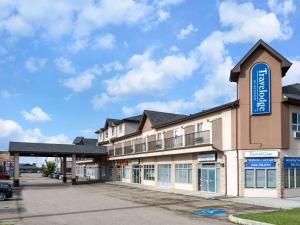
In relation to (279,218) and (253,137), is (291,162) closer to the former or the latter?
(253,137)

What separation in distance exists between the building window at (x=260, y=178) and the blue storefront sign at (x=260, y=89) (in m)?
4.28

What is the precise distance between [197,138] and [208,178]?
12.4 feet

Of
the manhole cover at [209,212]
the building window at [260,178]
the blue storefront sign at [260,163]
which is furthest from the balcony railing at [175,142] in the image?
the manhole cover at [209,212]

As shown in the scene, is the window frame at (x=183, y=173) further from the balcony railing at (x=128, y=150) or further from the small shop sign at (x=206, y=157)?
the balcony railing at (x=128, y=150)

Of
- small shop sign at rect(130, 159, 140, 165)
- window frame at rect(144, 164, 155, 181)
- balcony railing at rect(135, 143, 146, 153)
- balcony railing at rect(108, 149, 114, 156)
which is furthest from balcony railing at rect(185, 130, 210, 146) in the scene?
balcony railing at rect(108, 149, 114, 156)

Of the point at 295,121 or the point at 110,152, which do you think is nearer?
the point at 295,121

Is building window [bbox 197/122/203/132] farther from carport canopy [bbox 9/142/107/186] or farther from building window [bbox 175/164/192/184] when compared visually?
carport canopy [bbox 9/142/107/186]

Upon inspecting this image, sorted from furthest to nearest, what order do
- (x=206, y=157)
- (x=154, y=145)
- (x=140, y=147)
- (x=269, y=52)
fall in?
(x=140, y=147), (x=154, y=145), (x=206, y=157), (x=269, y=52)

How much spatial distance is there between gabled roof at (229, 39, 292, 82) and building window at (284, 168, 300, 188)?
720cm

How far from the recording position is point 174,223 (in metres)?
16.5

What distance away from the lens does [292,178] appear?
29688 millimetres

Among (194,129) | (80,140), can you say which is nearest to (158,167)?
(194,129)

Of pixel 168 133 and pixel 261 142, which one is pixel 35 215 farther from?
pixel 168 133

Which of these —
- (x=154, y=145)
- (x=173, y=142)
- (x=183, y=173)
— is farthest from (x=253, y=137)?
(x=154, y=145)
